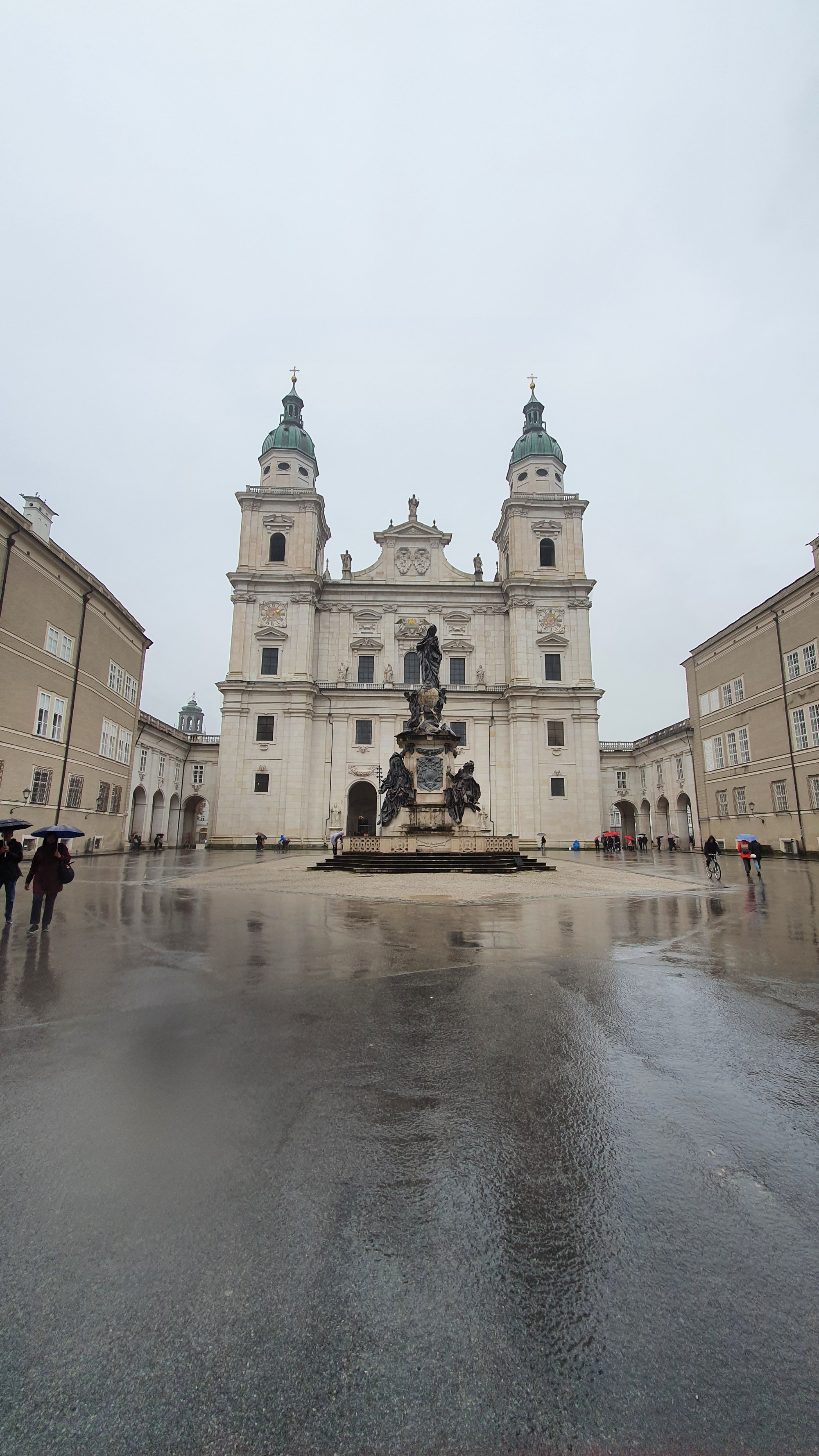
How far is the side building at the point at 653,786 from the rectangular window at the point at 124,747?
3567cm

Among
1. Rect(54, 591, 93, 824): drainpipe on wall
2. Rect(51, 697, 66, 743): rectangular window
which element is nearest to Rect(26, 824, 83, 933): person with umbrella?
Rect(54, 591, 93, 824): drainpipe on wall

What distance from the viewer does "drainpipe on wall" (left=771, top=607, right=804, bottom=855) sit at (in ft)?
102

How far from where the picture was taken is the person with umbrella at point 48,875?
9.59 metres

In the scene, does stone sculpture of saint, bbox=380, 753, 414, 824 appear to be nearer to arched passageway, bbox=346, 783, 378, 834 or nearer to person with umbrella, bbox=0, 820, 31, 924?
person with umbrella, bbox=0, 820, 31, 924

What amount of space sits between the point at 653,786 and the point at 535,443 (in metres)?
30.0

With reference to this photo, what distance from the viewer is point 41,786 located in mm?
26938

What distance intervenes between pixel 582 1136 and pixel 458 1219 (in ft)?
3.32

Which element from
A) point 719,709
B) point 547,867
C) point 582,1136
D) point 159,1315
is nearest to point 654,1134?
point 582,1136

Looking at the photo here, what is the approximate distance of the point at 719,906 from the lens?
1309 centimetres

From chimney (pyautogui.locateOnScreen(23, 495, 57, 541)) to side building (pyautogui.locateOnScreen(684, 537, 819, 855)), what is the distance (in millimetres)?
34347

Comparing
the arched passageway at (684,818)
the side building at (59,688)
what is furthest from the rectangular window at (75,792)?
the arched passageway at (684,818)

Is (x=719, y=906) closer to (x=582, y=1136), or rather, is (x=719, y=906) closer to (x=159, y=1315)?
(x=582, y=1136)

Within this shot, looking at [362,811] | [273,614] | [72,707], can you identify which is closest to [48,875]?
[72,707]

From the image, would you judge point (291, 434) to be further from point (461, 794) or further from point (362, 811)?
point (461, 794)
